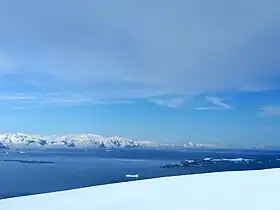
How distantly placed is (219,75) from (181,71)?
364mm

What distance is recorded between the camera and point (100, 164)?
12.2 ft

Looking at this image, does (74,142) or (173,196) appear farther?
(74,142)

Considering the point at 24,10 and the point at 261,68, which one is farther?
the point at 261,68

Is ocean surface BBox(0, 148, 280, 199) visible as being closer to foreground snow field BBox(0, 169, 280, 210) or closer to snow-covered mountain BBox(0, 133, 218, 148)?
snow-covered mountain BBox(0, 133, 218, 148)

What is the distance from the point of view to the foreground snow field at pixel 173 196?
1654 mm

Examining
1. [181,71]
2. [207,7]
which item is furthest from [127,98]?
[207,7]

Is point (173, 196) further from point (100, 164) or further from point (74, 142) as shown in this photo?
point (74, 142)

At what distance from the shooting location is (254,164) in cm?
393

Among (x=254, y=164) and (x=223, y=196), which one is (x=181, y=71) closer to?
(x=254, y=164)

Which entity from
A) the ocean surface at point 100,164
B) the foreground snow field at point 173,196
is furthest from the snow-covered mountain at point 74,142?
the foreground snow field at point 173,196

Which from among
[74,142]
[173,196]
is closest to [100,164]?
[74,142]

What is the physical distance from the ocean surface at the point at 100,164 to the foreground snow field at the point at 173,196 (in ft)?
4.70

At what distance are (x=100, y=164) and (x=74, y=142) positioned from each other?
0.32 metres

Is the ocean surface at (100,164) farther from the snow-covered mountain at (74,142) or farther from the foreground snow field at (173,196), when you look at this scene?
the foreground snow field at (173,196)
